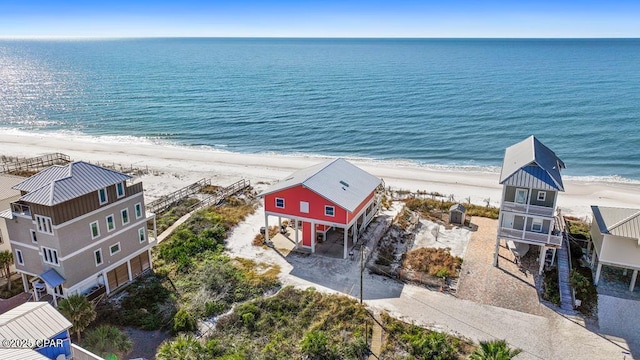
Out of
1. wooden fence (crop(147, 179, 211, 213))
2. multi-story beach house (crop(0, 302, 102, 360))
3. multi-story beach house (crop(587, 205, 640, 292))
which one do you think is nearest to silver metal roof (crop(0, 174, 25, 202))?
wooden fence (crop(147, 179, 211, 213))

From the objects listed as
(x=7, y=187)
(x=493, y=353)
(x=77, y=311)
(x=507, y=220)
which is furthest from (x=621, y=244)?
(x=7, y=187)

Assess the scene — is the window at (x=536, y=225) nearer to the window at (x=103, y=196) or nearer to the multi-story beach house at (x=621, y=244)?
the multi-story beach house at (x=621, y=244)

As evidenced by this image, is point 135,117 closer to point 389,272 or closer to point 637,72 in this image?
point 389,272

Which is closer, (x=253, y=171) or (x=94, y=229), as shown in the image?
(x=94, y=229)

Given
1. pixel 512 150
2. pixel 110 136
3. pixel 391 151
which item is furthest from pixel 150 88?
pixel 512 150

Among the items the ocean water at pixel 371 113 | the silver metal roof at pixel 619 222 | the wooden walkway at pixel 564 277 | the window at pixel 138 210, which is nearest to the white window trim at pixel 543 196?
the silver metal roof at pixel 619 222

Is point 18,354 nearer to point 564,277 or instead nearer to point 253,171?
point 564,277
